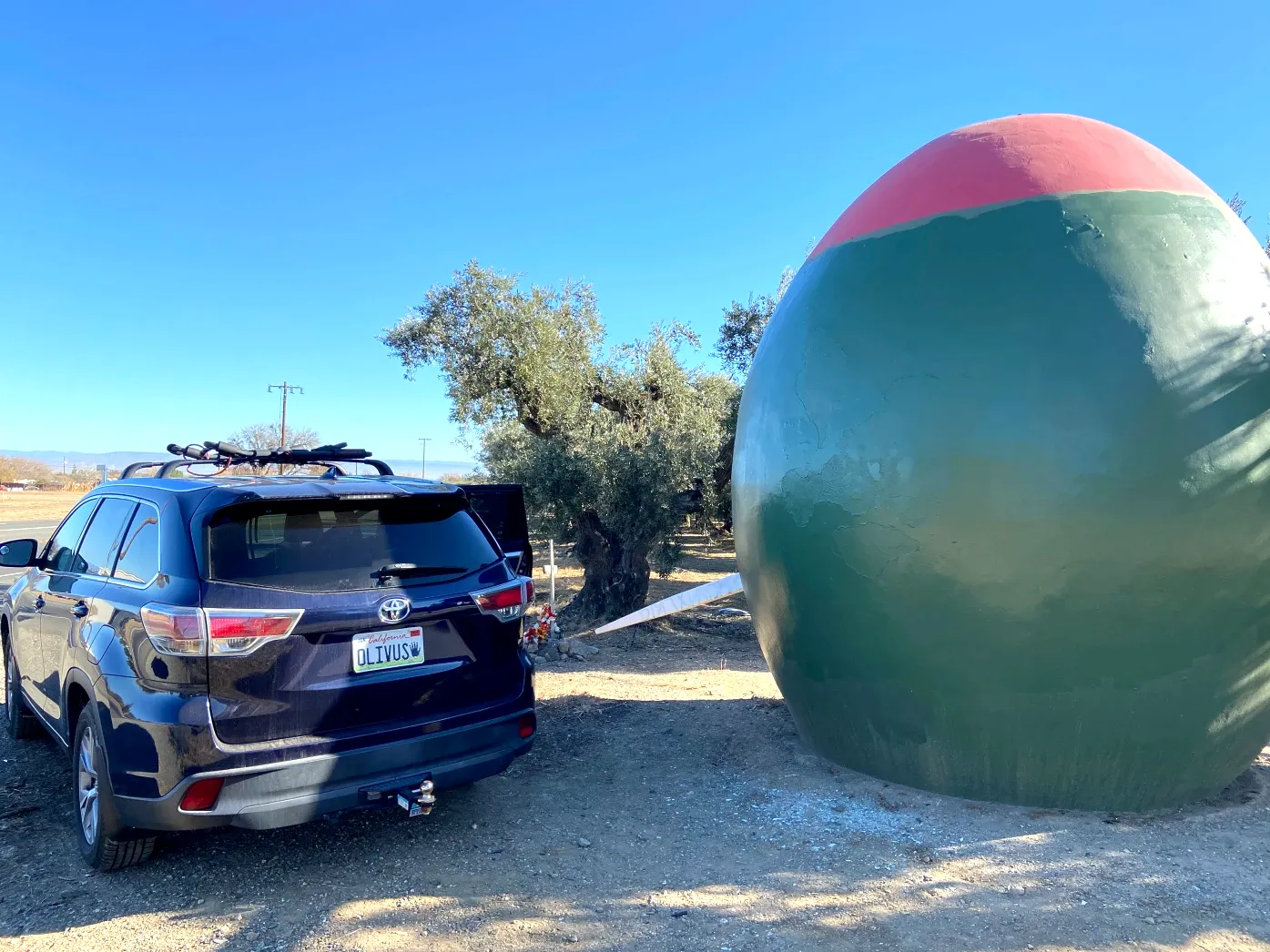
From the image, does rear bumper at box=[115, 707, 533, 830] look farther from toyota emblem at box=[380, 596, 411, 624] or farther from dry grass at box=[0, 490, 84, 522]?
dry grass at box=[0, 490, 84, 522]

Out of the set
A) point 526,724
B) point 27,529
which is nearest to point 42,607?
point 526,724

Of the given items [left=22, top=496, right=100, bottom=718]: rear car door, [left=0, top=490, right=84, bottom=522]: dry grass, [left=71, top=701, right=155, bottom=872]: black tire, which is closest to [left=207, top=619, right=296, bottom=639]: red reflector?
[left=71, top=701, right=155, bottom=872]: black tire

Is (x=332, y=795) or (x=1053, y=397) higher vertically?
(x=1053, y=397)

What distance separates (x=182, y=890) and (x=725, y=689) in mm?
5078

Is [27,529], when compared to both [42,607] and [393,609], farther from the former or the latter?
[393,609]

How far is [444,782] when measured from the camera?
402cm

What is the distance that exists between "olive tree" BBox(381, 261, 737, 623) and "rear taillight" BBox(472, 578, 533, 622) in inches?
286

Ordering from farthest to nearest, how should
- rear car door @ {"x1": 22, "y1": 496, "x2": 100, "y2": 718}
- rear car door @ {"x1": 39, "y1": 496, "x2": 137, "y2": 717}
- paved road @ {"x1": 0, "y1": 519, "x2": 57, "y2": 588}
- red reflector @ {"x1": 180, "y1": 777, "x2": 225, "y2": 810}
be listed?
paved road @ {"x1": 0, "y1": 519, "x2": 57, "y2": 588}, rear car door @ {"x1": 22, "y1": 496, "x2": 100, "y2": 718}, rear car door @ {"x1": 39, "y1": 496, "x2": 137, "y2": 717}, red reflector @ {"x1": 180, "y1": 777, "x2": 225, "y2": 810}

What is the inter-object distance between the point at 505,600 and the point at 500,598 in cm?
4

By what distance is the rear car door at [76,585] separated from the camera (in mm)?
4391

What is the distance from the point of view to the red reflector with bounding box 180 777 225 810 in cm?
348

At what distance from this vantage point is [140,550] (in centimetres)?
410

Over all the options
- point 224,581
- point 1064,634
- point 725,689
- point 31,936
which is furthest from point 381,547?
point 725,689

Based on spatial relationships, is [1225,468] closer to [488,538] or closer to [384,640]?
[488,538]
